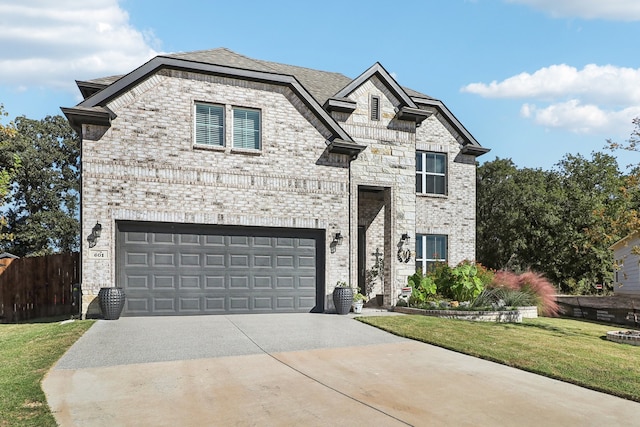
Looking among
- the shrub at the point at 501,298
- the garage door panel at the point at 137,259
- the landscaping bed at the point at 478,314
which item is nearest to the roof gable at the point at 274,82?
the garage door panel at the point at 137,259

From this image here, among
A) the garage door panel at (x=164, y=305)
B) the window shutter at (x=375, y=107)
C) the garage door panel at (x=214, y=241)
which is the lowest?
the garage door panel at (x=164, y=305)

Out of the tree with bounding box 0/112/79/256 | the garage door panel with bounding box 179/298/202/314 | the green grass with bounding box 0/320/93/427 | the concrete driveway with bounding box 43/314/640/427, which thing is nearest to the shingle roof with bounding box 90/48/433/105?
the garage door panel with bounding box 179/298/202/314

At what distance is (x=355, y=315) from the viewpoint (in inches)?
605

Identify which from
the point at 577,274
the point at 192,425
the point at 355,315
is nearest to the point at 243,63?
the point at 355,315

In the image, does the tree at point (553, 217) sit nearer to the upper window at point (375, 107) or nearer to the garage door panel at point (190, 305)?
the upper window at point (375, 107)

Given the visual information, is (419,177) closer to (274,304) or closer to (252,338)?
(274,304)

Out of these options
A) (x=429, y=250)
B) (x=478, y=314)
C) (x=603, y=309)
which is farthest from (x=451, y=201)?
(x=603, y=309)

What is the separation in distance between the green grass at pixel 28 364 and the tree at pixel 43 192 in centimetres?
2737

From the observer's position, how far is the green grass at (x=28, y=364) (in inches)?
236

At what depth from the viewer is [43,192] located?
130 feet

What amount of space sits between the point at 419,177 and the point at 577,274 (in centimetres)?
1994

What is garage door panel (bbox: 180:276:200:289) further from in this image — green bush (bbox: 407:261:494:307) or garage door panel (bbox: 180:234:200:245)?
green bush (bbox: 407:261:494:307)

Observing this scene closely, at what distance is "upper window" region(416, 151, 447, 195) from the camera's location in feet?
66.6

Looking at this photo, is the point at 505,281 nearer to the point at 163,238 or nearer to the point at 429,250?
the point at 429,250
